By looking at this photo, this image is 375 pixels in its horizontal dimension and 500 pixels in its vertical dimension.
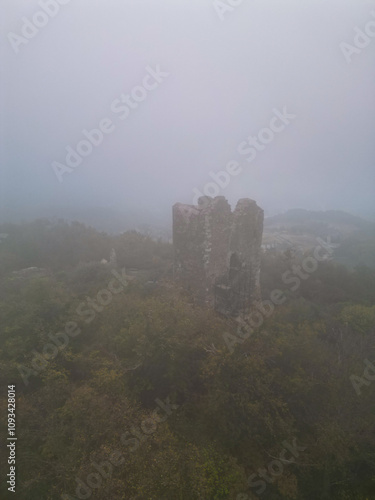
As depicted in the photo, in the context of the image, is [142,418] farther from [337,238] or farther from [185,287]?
[337,238]

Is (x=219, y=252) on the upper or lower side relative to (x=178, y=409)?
upper

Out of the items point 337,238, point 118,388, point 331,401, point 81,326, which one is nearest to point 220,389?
point 118,388

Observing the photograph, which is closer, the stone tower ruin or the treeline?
the treeline

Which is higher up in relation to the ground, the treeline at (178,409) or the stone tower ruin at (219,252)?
the stone tower ruin at (219,252)

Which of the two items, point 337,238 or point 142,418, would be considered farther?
point 337,238

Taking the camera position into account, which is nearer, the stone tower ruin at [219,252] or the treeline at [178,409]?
the treeline at [178,409]

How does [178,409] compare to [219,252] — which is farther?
[219,252]

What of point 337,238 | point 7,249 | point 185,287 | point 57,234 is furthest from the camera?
point 337,238

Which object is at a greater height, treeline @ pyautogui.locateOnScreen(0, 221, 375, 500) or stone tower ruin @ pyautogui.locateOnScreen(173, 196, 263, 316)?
stone tower ruin @ pyautogui.locateOnScreen(173, 196, 263, 316)
